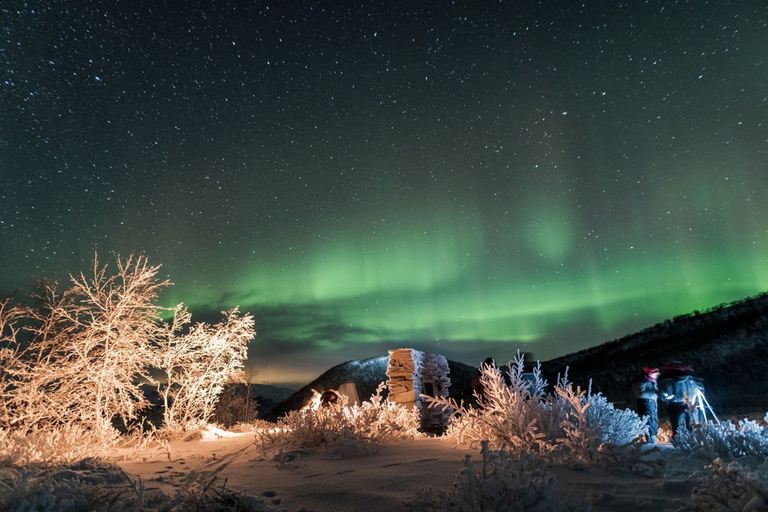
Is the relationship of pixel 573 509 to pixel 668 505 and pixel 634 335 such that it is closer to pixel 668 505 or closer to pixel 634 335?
pixel 668 505

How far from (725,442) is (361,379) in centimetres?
4930

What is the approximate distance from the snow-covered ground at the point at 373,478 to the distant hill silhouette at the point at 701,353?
29060mm

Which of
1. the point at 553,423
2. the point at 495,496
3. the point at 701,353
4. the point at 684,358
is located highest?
the point at 701,353

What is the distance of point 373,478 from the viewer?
11.4ft

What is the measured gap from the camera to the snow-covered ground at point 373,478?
2.78 m

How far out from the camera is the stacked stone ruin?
11961mm

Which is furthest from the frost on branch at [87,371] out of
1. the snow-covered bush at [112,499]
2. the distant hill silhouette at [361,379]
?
the distant hill silhouette at [361,379]

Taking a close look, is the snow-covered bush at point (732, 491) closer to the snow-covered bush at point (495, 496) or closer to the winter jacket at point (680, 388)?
the snow-covered bush at point (495, 496)

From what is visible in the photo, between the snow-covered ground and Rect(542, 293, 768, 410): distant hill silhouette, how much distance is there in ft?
95.3

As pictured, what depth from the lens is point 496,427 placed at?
16.3 ft

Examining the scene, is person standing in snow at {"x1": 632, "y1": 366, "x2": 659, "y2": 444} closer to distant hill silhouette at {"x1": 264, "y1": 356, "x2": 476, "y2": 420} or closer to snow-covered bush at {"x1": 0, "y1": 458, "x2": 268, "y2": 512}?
snow-covered bush at {"x1": 0, "y1": 458, "x2": 268, "y2": 512}

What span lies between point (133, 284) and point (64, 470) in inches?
209

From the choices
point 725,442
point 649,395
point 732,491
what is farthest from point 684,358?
point 732,491

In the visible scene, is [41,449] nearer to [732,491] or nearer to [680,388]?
[732,491]
